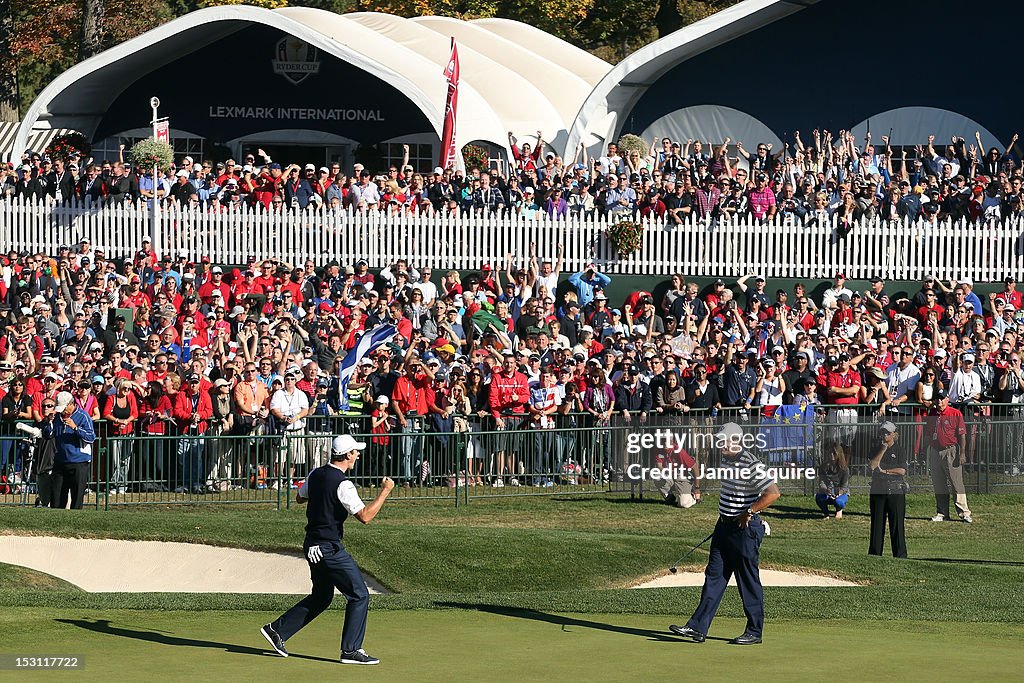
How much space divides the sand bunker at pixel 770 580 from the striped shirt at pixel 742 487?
156 inches

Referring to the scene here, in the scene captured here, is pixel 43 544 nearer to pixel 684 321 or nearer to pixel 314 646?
pixel 314 646

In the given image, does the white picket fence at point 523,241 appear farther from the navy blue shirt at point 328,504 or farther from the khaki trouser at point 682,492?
the navy blue shirt at point 328,504

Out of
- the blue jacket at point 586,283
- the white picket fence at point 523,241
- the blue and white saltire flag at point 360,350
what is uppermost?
the white picket fence at point 523,241

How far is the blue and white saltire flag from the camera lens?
73.9ft

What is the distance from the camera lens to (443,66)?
4012cm

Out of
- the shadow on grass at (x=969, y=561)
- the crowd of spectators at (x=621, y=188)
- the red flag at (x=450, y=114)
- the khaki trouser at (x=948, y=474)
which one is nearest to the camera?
the shadow on grass at (x=969, y=561)

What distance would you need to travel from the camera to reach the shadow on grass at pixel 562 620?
1357cm

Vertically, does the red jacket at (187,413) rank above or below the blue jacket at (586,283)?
below

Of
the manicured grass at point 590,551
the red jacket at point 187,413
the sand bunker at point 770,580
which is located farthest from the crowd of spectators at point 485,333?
the sand bunker at point 770,580

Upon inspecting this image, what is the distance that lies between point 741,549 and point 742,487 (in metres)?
0.48

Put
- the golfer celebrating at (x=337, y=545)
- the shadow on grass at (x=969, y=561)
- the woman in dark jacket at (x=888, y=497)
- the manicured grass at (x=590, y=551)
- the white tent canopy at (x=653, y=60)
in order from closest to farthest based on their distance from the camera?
the golfer celebrating at (x=337, y=545)
the manicured grass at (x=590, y=551)
the shadow on grass at (x=969, y=561)
the woman in dark jacket at (x=888, y=497)
the white tent canopy at (x=653, y=60)

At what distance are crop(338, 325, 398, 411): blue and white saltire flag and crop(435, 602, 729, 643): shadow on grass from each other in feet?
25.0

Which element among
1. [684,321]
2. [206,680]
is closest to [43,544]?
[206,680]

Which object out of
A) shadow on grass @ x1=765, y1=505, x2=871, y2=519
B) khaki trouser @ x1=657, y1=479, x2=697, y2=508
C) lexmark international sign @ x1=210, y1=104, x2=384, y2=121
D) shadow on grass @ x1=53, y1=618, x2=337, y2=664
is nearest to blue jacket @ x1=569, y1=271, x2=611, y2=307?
khaki trouser @ x1=657, y1=479, x2=697, y2=508
